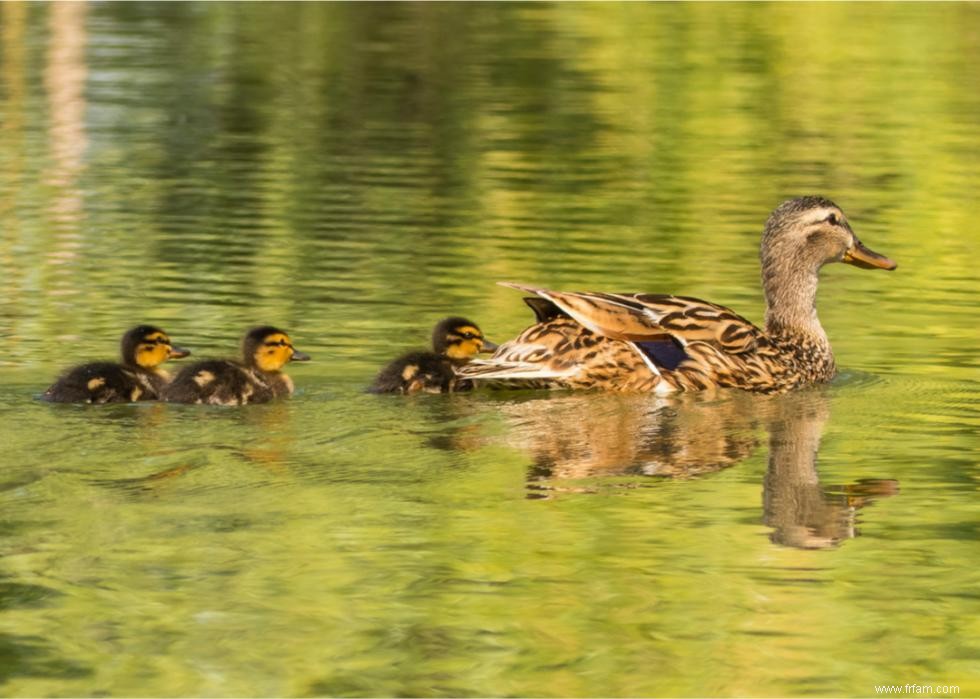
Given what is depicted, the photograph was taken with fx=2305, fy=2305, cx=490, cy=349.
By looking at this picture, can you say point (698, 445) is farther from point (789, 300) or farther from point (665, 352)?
point (789, 300)

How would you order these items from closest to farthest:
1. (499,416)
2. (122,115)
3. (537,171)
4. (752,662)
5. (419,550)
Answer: (752,662) < (419,550) < (499,416) < (537,171) < (122,115)

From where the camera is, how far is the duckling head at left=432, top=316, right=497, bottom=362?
34.5 ft

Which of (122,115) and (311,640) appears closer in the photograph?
(311,640)

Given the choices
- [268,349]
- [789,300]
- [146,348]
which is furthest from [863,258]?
[146,348]

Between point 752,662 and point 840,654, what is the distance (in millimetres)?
274

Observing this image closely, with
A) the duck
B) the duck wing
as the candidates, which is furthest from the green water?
the duck wing

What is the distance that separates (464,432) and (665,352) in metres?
1.38

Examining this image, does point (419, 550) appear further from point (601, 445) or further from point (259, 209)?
point (259, 209)

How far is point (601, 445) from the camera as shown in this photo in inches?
363

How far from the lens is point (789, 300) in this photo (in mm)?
11219

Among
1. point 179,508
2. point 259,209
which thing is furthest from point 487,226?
point 179,508

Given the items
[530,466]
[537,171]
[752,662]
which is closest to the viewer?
[752,662]

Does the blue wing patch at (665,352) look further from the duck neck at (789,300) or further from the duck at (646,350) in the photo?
the duck neck at (789,300)

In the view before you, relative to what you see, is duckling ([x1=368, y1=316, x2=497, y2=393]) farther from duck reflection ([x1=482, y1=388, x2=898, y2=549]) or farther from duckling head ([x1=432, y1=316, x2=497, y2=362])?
duck reflection ([x1=482, y1=388, x2=898, y2=549])
